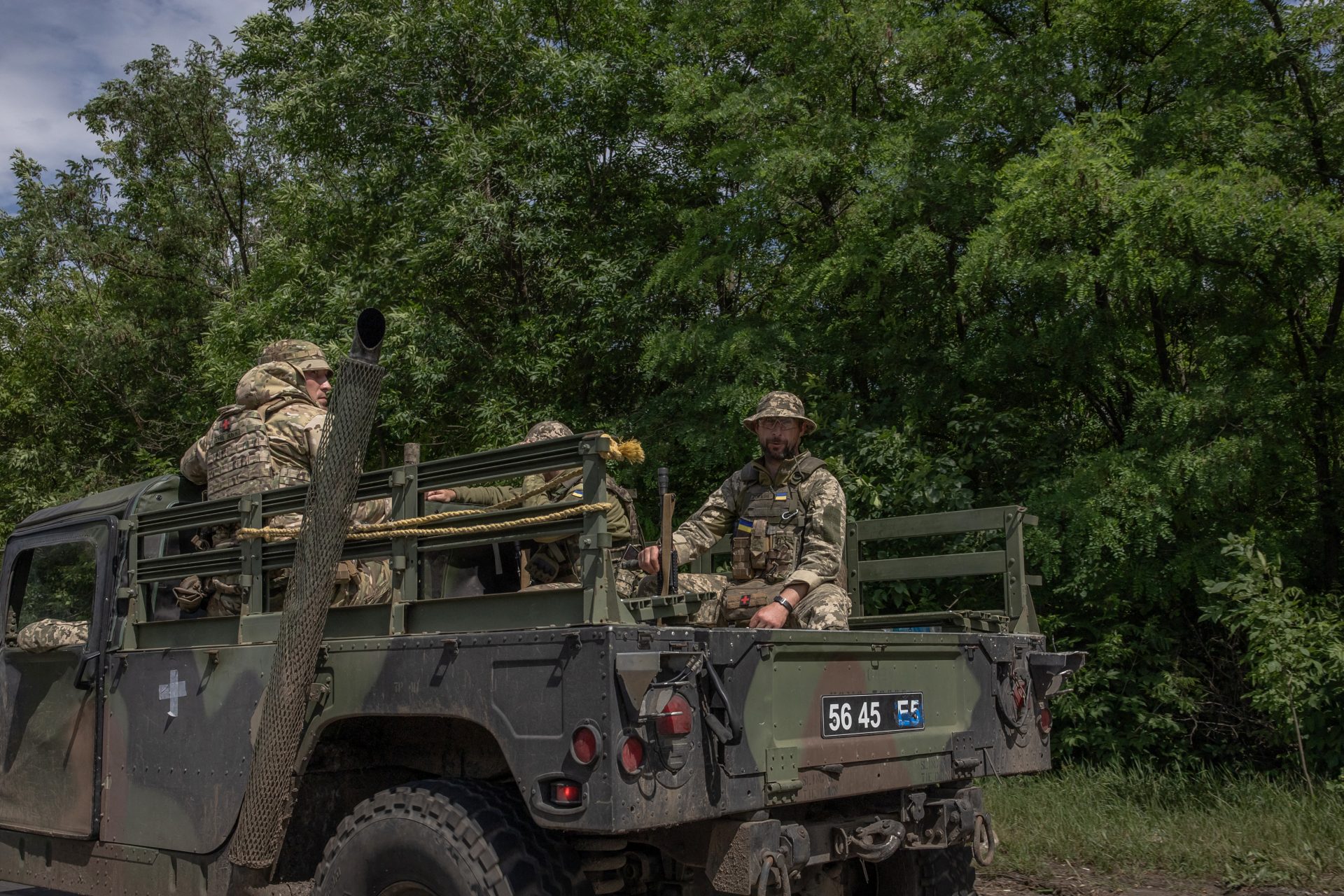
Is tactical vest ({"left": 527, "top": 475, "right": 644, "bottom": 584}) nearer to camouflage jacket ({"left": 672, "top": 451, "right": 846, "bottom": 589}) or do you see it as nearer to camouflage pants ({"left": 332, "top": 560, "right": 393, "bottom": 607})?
camouflage jacket ({"left": 672, "top": 451, "right": 846, "bottom": 589})

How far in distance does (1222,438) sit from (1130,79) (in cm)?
296

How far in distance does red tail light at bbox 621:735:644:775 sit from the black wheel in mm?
2042

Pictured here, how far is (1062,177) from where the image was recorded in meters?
8.27

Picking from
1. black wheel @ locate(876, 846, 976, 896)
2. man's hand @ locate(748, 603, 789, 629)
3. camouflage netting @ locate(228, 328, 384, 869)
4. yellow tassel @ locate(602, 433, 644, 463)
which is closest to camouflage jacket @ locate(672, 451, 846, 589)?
man's hand @ locate(748, 603, 789, 629)

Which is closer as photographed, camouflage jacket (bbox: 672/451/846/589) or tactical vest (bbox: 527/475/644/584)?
camouflage jacket (bbox: 672/451/846/589)

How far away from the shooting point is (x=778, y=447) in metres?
5.90

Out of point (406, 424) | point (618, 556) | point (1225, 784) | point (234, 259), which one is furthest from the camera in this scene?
point (234, 259)

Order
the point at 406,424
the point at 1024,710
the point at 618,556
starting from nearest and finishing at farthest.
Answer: the point at 1024,710 → the point at 618,556 → the point at 406,424

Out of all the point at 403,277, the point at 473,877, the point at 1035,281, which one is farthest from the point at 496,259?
the point at 473,877

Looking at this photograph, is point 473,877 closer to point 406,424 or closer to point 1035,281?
point 1035,281

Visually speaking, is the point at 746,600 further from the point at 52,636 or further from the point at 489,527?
the point at 52,636

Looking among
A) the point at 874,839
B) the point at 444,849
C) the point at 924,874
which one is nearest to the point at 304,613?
the point at 444,849

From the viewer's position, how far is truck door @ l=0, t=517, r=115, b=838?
5.02m

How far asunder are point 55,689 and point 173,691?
90 cm
